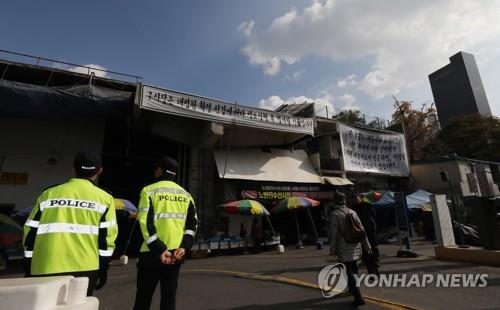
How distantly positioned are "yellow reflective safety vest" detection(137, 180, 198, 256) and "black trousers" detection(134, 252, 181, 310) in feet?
0.40

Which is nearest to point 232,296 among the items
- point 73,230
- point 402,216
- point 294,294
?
point 294,294

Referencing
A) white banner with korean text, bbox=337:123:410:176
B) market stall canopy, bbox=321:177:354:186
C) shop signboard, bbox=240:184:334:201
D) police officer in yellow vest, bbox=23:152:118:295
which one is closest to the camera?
police officer in yellow vest, bbox=23:152:118:295

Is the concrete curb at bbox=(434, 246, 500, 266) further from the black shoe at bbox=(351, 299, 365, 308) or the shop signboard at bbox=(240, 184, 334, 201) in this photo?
the shop signboard at bbox=(240, 184, 334, 201)

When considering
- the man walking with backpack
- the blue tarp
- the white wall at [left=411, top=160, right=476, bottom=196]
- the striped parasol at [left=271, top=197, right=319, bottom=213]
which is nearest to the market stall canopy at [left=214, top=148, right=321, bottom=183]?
the striped parasol at [left=271, top=197, right=319, bottom=213]

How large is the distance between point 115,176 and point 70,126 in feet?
11.4

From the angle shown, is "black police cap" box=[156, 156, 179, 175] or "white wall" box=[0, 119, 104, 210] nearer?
"black police cap" box=[156, 156, 179, 175]

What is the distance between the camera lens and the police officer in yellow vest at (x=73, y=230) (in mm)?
2148

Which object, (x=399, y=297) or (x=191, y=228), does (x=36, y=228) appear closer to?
(x=191, y=228)

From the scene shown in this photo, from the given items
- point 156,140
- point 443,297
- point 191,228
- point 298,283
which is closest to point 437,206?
point 443,297

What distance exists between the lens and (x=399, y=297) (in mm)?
4312

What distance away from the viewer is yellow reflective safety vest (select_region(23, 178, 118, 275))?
7.05ft

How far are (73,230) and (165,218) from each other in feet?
2.58

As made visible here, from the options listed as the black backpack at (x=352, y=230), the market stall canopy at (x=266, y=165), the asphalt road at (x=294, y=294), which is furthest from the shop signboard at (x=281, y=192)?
the black backpack at (x=352, y=230)

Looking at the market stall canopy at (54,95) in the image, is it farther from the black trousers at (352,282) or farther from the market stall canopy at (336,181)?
the market stall canopy at (336,181)
